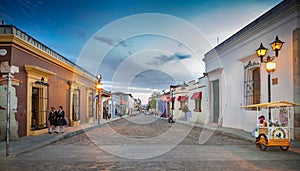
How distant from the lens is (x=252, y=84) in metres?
17.6

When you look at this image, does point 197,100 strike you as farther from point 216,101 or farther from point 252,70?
point 252,70

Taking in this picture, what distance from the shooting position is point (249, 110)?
17625mm

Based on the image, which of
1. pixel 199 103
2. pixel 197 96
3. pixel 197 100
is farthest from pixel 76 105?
pixel 197 100

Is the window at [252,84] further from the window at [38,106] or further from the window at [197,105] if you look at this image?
the window at [38,106]

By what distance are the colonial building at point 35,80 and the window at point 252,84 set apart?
39.4 ft

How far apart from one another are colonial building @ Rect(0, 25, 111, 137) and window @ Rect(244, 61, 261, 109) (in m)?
12.0

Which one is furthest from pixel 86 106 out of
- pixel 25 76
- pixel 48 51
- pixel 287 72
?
pixel 287 72

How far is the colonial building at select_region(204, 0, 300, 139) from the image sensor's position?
41.9 feet

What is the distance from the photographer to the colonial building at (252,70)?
1276 cm

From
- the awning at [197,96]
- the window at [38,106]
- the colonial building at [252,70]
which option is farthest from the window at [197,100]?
the window at [38,106]

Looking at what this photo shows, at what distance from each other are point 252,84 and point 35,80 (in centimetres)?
1272

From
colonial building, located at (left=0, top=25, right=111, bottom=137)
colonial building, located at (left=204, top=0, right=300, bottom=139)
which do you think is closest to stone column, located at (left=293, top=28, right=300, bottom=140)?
colonial building, located at (left=204, top=0, right=300, bottom=139)

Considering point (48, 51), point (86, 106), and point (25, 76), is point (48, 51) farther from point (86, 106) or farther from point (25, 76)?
point (86, 106)

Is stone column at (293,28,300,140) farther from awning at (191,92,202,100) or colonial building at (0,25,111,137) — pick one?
awning at (191,92,202,100)
